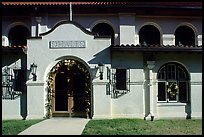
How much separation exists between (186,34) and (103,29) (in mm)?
4934

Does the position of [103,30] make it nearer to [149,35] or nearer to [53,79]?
[149,35]

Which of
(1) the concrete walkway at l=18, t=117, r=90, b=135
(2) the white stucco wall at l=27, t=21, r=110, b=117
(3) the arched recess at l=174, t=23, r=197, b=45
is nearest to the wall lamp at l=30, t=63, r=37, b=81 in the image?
(2) the white stucco wall at l=27, t=21, r=110, b=117

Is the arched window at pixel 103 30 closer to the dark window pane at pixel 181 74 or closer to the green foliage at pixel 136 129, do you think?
the dark window pane at pixel 181 74

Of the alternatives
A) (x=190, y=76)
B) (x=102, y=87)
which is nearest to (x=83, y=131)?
(x=102, y=87)

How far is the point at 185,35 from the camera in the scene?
1769 centimetres

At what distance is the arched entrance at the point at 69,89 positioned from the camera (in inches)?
586

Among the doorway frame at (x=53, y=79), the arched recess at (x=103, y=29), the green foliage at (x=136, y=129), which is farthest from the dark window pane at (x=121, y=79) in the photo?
the arched recess at (x=103, y=29)

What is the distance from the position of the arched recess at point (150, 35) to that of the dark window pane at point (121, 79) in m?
3.07

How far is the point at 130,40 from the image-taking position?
55.0 feet

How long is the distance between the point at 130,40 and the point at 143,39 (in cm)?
100

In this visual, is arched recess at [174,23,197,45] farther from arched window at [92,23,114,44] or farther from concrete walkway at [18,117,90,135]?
concrete walkway at [18,117,90,135]

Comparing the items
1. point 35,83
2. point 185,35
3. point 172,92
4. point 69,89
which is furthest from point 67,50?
point 185,35

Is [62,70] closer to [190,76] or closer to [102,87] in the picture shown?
[102,87]

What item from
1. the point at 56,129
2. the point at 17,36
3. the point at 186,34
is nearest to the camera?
the point at 56,129
